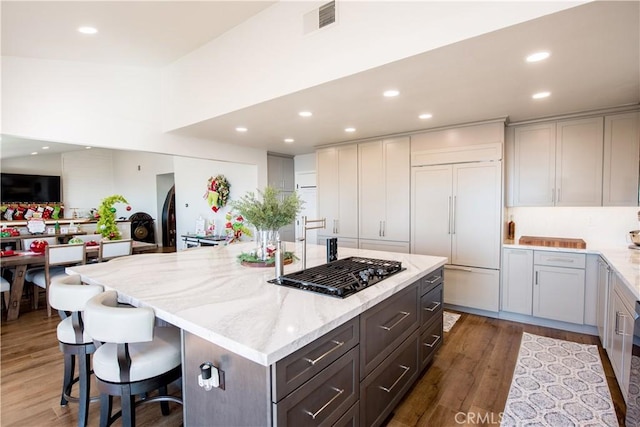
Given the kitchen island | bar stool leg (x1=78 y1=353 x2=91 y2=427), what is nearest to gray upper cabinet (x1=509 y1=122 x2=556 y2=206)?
→ the kitchen island

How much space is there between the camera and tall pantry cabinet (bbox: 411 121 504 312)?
3.71 m

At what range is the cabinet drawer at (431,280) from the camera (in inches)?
94.0

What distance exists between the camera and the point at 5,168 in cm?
845

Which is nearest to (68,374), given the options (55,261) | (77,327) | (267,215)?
(77,327)

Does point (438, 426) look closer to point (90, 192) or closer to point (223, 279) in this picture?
point (223, 279)

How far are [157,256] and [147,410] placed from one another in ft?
4.32

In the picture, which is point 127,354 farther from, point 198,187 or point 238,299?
point 198,187

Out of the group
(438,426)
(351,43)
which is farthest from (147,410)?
(351,43)

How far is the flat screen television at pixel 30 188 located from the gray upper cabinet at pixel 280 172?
7.47m

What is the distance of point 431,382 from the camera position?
96.0 inches

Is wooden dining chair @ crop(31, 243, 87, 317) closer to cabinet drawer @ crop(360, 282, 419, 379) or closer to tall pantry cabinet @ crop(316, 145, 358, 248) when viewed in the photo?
tall pantry cabinet @ crop(316, 145, 358, 248)

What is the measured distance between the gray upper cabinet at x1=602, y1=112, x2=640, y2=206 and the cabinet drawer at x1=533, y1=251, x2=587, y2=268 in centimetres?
70

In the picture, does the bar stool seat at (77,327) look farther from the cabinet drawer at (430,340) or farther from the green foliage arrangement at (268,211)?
the cabinet drawer at (430,340)

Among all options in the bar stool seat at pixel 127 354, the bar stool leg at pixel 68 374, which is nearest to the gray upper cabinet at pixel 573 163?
the bar stool seat at pixel 127 354
